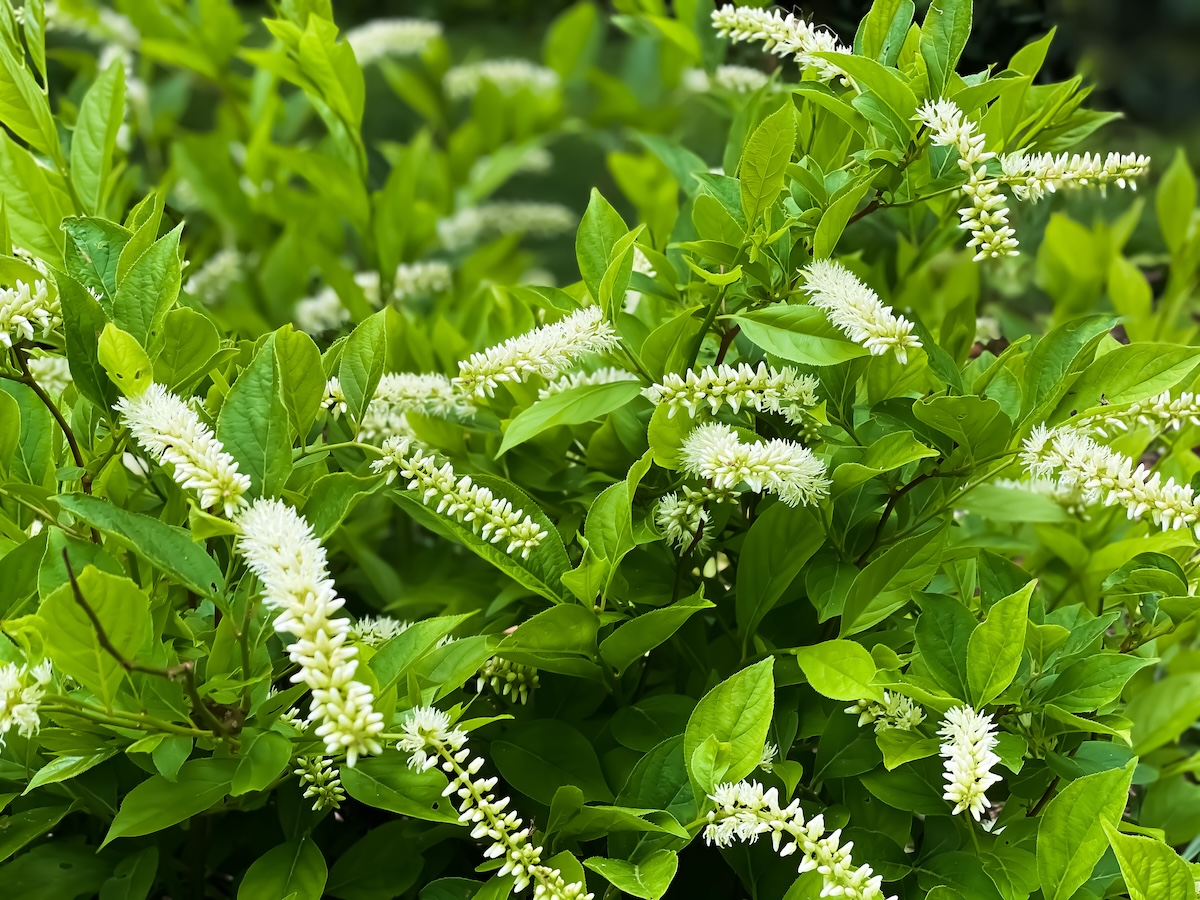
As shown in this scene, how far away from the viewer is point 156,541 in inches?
16.3

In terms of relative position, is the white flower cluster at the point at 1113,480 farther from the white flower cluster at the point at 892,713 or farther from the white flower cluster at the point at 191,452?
the white flower cluster at the point at 191,452

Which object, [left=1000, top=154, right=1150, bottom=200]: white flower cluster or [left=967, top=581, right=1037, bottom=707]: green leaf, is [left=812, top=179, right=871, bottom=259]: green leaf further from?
[left=967, top=581, right=1037, bottom=707]: green leaf

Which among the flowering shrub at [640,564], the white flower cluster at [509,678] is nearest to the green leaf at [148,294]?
the flowering shrub at [640,564]

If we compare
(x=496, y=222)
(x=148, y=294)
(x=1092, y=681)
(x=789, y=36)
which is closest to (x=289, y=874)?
(x=148, y=294)

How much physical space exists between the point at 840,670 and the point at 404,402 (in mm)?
262

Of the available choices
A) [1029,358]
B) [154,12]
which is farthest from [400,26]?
[1029,358]

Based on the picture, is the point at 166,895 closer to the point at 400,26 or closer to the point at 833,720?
the point at 833,720

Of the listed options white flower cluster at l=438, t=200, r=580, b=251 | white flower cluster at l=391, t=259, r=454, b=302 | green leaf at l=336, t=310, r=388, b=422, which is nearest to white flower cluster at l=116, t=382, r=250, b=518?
green leaf at l=336, t=310, r=388, b=422

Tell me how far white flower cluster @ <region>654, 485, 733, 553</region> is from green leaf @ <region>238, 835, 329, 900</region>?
0.21 metres

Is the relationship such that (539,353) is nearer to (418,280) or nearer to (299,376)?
(299,376)

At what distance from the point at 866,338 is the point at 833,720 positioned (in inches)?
7.2

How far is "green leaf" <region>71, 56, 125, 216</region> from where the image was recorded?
0.65 metres

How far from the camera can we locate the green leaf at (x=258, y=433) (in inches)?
16.9

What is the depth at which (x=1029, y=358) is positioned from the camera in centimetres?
51
